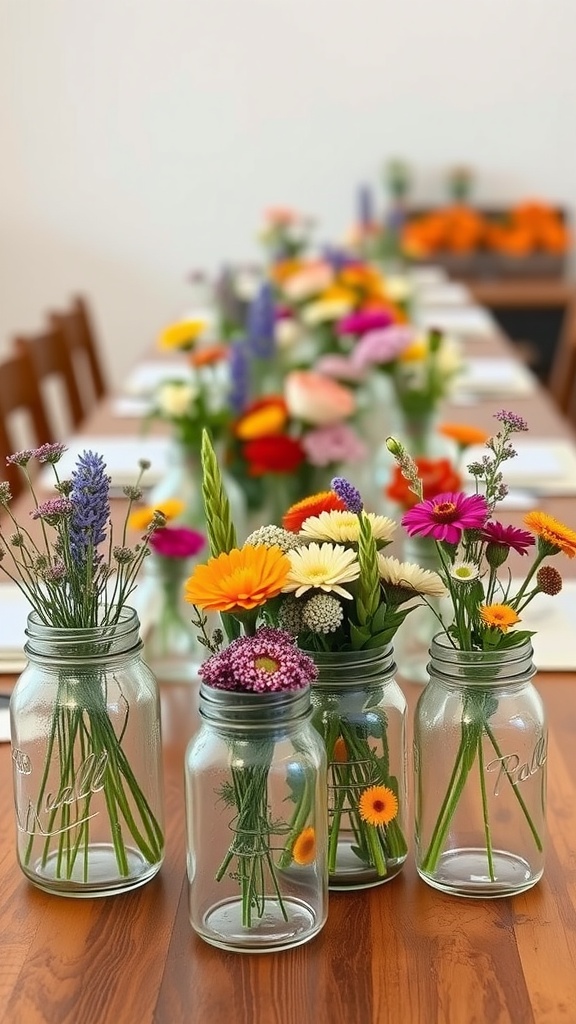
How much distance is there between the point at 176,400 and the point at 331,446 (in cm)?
19

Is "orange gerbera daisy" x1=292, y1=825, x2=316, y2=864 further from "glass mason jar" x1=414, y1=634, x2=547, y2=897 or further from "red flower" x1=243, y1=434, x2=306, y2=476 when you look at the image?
"red flower" x1=243, y1=434, x2=306, y2=476

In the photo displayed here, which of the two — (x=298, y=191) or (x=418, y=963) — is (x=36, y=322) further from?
(x=418, y=963)

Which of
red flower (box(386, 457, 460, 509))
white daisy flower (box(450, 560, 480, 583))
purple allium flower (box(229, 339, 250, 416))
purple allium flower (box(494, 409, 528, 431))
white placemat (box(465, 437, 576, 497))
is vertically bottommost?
white placemat (box(465, 437, 576, 497))

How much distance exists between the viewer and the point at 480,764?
2.65 feet

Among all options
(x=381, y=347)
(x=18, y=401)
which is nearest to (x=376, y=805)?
(x=381, y=347)

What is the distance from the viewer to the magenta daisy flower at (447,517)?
30.0 inches

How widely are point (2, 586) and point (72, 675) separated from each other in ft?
2.43

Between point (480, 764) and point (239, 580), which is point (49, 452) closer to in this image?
point (239, 580)

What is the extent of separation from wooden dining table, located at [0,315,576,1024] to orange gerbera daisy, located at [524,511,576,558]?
22 centimetres

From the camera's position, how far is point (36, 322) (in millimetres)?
5695

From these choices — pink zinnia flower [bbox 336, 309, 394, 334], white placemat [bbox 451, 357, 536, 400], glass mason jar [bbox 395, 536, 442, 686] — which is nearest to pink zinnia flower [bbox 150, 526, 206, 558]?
glass mason jar [bbox 395, 536, 442, 686]

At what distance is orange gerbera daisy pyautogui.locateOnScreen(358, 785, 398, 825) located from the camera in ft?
2.67

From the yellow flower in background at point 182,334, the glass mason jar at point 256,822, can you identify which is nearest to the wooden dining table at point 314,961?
the glass mason jar at point 256,822

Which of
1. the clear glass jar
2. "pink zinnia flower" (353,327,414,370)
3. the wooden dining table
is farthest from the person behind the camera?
"pink zinnia flower" (353,327,414,370)
